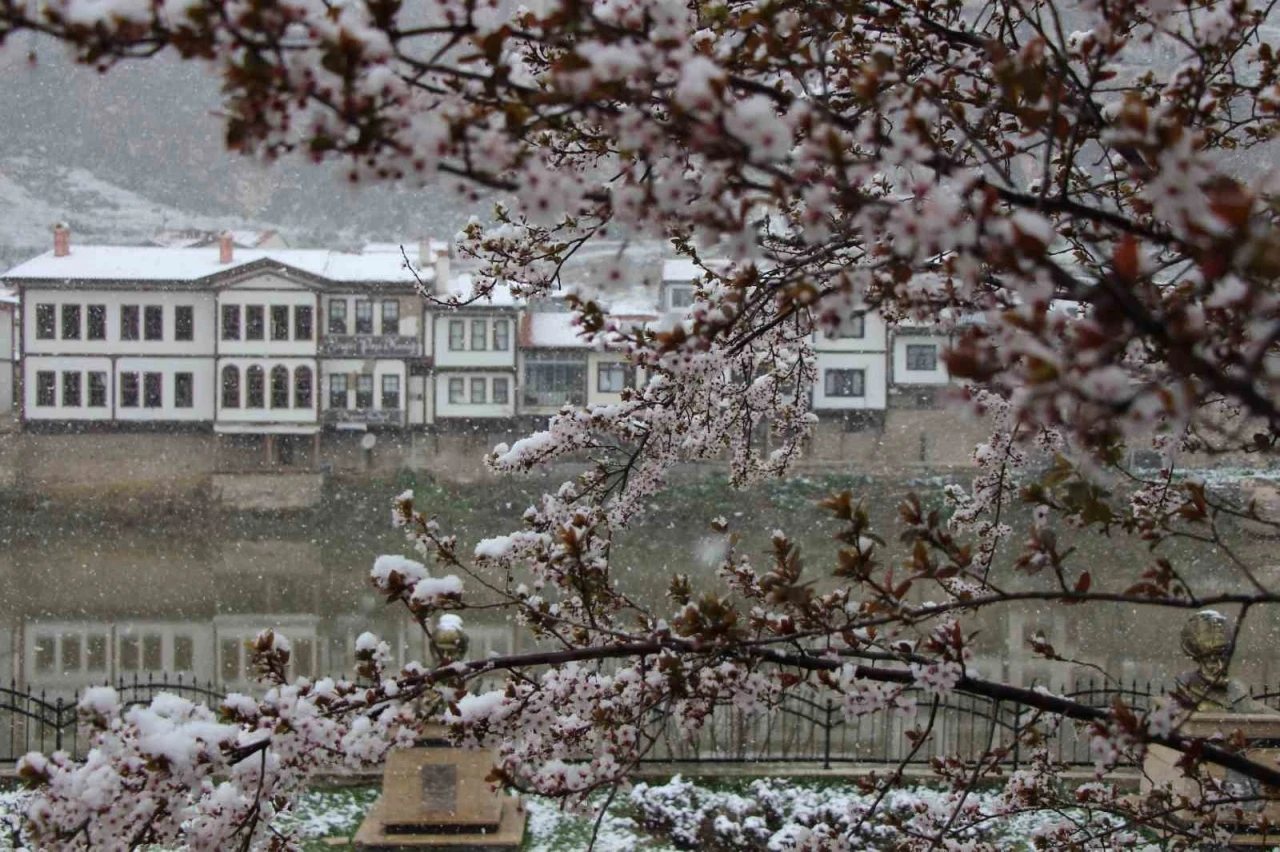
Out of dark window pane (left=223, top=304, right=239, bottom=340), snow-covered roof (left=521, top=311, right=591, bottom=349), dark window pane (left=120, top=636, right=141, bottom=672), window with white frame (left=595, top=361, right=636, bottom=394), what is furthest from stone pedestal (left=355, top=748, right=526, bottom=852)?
dark window pane (left=223, top=304, right=239, bottom=340)

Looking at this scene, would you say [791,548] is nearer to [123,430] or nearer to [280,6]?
[280,6]

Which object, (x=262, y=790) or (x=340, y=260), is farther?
(x=340, y=260)

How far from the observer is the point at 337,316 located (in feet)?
112

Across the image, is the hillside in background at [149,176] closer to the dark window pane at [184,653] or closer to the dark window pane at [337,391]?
the dark window pane at [337,391]

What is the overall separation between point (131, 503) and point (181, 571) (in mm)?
8405

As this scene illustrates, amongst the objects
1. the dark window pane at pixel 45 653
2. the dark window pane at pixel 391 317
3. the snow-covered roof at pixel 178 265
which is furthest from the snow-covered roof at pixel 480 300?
the dark window pane at pixel 45 653

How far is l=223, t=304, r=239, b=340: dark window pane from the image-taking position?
33688 mm

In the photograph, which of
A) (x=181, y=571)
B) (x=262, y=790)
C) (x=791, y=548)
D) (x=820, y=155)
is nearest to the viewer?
(x=820, y=155)

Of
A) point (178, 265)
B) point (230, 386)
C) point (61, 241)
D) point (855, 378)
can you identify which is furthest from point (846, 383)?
point (61, 241)

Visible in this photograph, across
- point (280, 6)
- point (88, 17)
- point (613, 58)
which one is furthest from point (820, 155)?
point (88, 17)

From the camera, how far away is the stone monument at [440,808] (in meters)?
7.53

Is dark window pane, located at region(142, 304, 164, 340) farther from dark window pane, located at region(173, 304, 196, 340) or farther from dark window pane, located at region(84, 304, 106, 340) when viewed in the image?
dark window pane, located at region(84, 304, 106, 340)

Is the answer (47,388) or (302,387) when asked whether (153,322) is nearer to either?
(47,388)

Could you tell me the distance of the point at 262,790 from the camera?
9.05ft
